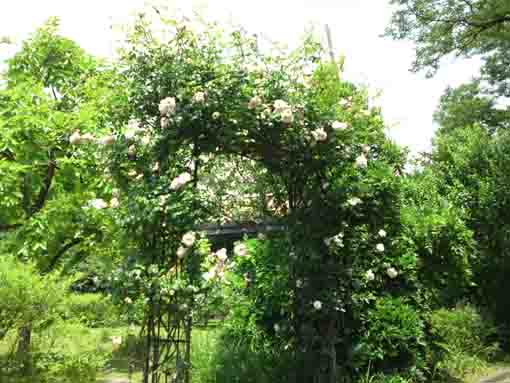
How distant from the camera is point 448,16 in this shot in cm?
1163

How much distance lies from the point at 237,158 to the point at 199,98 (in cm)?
139

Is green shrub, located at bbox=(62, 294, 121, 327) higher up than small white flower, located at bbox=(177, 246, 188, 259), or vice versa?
small white flower, located at bbox=(177, 246, 188, 259)

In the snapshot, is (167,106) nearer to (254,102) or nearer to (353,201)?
(254,102)

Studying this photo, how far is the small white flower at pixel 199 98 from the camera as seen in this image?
369 cm

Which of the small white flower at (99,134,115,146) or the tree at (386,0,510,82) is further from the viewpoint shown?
the tree at (386,0,510,82)

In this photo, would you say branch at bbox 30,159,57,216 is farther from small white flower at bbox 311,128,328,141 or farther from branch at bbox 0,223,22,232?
small white flower at bbox 311,128,328,141

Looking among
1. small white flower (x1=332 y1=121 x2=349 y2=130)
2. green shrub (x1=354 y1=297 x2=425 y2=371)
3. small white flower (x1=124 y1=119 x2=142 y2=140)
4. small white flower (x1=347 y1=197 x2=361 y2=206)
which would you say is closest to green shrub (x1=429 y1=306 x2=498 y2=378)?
green shrub (x1=354 y1=297 x2=425 y2=371)

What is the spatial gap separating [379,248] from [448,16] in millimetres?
9363

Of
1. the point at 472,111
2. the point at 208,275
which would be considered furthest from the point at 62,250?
the point at 472,111

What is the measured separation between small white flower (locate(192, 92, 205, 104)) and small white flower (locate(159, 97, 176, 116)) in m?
0.18

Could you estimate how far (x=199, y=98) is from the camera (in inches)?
145

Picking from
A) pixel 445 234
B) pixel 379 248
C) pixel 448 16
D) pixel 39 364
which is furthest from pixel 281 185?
pixel 448 16

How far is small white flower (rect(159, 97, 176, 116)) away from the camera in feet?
11.9

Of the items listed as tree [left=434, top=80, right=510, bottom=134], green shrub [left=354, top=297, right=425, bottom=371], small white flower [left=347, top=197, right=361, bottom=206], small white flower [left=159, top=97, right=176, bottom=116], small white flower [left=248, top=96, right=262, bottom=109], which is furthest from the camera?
tree [left=434, top=80, right=510, bottom=134]
